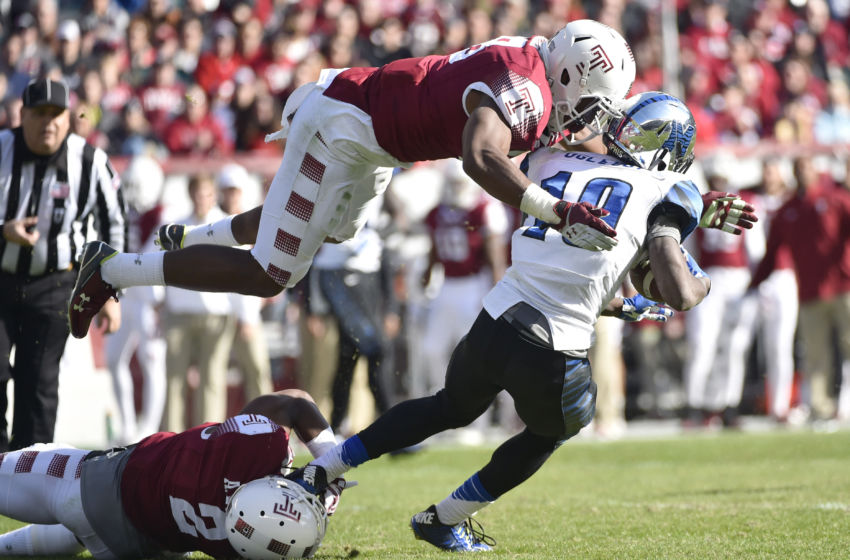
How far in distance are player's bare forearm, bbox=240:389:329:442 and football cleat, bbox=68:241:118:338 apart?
1.06 m

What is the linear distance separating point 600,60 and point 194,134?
694 cm

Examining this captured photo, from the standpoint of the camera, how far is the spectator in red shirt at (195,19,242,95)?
1179cm

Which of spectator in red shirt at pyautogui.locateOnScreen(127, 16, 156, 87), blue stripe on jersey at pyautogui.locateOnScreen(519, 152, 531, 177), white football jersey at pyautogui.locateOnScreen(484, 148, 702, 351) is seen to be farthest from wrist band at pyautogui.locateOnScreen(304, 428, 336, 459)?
spectator in red shirt at pyautogui.locateOnScreen(127, 16, 156, 87)

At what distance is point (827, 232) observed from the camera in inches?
399

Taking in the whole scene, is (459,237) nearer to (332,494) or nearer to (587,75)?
(587,75)

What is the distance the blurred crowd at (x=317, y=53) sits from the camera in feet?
36.2

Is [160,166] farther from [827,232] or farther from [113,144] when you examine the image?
[827,232]

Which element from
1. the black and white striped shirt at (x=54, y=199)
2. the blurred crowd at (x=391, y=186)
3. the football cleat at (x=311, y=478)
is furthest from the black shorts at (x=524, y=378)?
the blurred crowd at (x=391, y=186)

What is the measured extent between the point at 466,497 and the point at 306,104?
1.70 meters

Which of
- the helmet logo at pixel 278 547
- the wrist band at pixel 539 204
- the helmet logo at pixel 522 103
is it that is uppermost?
the helmet logo at pixel 522 103

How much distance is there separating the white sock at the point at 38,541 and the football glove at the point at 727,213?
2.44 meters

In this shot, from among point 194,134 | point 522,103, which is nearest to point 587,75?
point 522,103

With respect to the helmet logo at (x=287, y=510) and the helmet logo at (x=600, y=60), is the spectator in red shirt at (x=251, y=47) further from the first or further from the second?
the helmet logo at (x=287, y=510)

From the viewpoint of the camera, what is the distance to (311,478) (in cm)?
401
